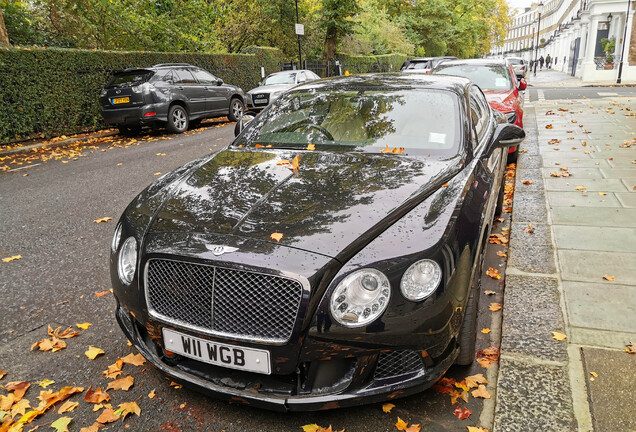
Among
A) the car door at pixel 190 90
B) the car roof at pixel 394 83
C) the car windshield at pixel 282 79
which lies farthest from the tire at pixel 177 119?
the car roof at pixel 394 83

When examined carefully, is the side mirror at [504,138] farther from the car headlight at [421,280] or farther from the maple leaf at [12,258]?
the maple leaf at [12,258]

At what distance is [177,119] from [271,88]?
4418mm

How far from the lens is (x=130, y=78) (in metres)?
12.3

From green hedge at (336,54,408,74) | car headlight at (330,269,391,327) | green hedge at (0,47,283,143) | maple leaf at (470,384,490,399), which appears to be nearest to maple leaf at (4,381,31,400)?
car headlight at (330,269,391,327)

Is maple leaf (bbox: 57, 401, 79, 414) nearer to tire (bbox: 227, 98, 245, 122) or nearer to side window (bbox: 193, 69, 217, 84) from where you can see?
side window (bbox: 193, 69, 217, 84)

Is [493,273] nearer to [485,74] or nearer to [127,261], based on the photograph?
[127,261]

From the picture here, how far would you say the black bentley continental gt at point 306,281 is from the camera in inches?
81.0

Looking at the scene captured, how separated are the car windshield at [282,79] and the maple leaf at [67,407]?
15.4 meters

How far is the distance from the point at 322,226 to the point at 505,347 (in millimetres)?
1435

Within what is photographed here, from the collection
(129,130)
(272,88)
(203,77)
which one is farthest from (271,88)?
(129,130)

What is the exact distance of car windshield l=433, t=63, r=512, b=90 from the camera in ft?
28.5

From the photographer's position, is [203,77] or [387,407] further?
[203,77]

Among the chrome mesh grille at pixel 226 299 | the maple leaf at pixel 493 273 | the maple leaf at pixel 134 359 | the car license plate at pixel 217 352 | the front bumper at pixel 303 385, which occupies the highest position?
the chrome mesh grille at pixel 226 299

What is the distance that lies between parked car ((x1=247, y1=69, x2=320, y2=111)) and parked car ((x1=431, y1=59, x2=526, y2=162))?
725cm
